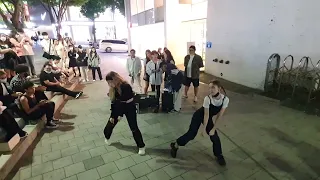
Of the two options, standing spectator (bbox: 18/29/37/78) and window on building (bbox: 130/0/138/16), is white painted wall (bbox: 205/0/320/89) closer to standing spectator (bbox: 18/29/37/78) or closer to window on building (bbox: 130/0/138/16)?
standing spectator (bbox: 18/29/37/78)

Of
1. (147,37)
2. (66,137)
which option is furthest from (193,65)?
(147,37)

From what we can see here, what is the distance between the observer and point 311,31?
19.6 ft

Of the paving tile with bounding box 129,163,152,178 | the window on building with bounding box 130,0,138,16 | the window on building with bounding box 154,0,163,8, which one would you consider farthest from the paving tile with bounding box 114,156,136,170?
the window on building with bounding box 130,0,138,16

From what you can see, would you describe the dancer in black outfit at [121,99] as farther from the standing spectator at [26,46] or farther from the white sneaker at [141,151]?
the standing spectator at [26,46]

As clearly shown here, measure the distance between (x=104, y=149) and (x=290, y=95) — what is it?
18.4 feet

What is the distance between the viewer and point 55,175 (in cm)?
343

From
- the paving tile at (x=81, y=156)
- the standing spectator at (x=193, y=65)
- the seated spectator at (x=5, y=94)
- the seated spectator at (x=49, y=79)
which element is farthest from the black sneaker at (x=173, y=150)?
the seated spectator at (x=49, y=79)

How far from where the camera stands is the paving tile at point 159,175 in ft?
10.8

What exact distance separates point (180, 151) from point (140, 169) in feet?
2.86

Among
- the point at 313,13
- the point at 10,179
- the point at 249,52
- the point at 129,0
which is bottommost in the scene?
the point at 10,179

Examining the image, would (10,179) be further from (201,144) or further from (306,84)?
(306,84)

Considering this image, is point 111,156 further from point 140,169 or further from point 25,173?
point 25,173

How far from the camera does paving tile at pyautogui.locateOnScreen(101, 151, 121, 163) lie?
3773 mm

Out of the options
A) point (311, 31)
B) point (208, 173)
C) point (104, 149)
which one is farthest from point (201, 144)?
point (311, 31)
